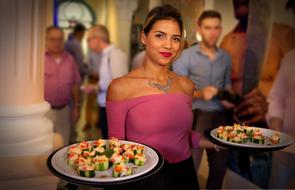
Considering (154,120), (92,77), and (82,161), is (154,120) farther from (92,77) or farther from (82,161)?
(92,77)

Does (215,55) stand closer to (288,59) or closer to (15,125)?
(288,59)

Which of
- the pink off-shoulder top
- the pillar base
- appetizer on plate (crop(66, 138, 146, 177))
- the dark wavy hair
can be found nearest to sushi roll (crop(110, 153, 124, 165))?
appetizer on plate (crop(66, 138, 146, 177))

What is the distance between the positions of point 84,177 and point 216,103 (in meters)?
0.83

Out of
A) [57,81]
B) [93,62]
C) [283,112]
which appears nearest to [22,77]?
[57,81]

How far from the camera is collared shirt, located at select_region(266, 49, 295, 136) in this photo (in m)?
1.48

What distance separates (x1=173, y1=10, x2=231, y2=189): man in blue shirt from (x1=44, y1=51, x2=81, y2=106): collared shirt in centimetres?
35

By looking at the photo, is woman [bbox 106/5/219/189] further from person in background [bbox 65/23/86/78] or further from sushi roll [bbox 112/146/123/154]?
person in background [bbox 65/23/86/78]

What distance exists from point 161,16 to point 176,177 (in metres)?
0.44

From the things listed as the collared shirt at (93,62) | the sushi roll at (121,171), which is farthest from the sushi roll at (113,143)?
the collared shirt at (93,62)

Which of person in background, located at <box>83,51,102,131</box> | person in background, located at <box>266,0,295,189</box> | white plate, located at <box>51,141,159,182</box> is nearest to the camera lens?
white plate, located at <box>51,141,159,182</box>

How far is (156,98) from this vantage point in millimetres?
897

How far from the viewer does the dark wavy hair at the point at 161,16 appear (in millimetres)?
887

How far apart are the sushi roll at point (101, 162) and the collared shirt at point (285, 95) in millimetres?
900

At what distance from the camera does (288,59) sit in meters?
1.53
